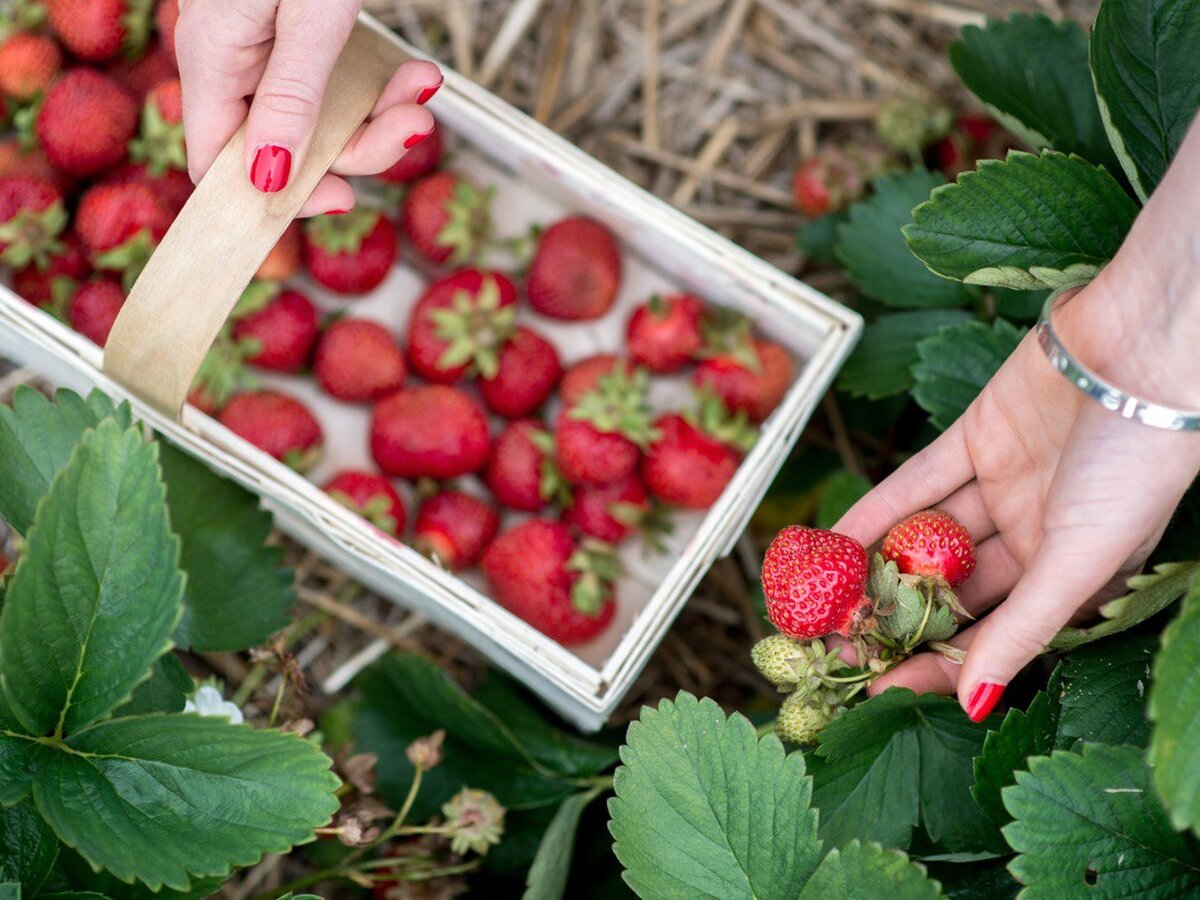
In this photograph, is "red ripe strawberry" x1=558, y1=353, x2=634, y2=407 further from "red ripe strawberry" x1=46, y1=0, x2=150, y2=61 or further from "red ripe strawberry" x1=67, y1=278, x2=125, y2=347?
"red ripe strawberry" x1=46, y1=0, x2=150, y2=61

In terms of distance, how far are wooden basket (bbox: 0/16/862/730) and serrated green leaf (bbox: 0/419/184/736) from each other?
20 centimetres

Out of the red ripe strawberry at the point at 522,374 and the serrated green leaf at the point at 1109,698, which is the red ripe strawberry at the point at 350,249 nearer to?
the red ripe strawberry at the point at 522,374

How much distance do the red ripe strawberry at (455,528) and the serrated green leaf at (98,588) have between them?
545 mm

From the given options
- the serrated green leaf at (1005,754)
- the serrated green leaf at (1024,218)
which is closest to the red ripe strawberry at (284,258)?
the serrated green leaf at (1024,218)

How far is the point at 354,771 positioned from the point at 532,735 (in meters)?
0.28

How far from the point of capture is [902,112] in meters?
Result: 1.50

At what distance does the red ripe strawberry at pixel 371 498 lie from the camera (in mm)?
1324

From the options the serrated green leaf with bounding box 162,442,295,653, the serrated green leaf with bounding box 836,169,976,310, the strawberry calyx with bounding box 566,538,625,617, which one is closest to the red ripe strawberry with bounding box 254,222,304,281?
the serrated green leaf with bounding box 162,442,295,653

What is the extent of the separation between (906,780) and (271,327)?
0.93 meters

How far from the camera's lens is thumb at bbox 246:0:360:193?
0.94 meters

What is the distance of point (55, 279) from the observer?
1.34m

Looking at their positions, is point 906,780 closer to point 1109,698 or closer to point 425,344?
point 1109,698

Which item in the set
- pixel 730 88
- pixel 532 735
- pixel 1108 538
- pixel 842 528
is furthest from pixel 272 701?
pixel 730 88

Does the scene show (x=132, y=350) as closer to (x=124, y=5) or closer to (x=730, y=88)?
(x=124, y=5)
